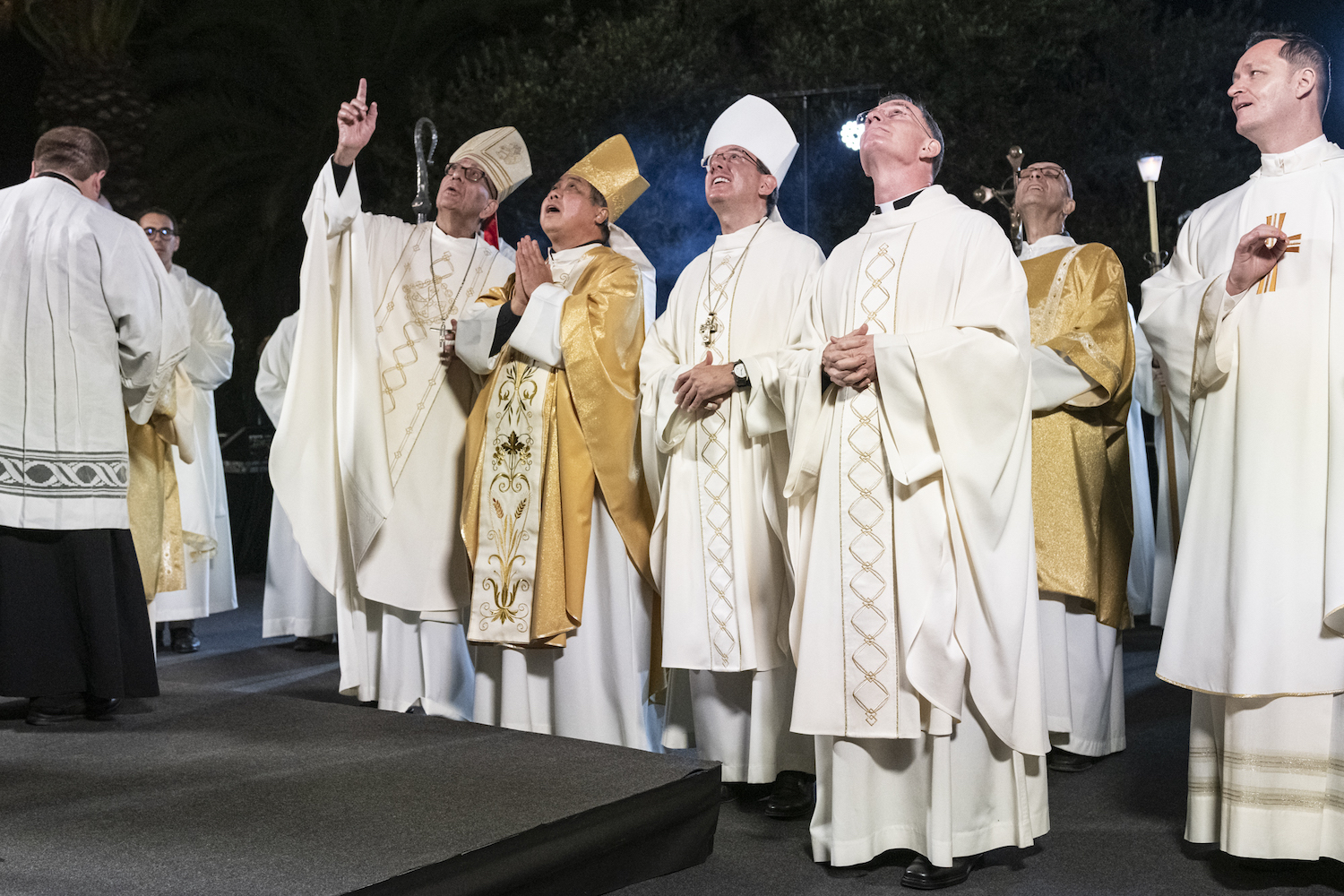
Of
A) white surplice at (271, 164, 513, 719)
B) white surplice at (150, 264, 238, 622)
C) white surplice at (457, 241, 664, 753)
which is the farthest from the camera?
white surplice at (150, 264, 238, 622)

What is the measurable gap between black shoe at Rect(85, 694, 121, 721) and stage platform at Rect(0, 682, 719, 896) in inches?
8.9

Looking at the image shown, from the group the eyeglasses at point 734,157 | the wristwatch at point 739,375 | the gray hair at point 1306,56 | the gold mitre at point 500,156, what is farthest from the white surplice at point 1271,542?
the gold mitre at point 500,156

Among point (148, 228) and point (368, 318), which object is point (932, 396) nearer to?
point (368, 318)

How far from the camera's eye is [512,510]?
461cm

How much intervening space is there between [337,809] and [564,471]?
161 centimetres

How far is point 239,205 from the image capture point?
12.8 m

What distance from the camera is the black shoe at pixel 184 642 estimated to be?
23.6 ft

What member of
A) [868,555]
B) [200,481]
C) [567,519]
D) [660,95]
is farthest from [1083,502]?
[660,95]

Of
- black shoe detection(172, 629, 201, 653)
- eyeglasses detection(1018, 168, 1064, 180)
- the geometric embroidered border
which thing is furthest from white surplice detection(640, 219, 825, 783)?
black shoe detection(172, 629, 201, 653)

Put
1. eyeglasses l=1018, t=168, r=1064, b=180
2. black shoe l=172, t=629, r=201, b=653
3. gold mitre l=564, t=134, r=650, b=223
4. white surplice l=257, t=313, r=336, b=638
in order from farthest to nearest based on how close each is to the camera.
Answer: black shoe l=172, t=629, r=201, b=653, white surplice l=257, t=313, r=336, b=638, eyeglasses l=1018, t=168, r=1064, b=180, gold mitre l=564, t=134, r=650, b=223

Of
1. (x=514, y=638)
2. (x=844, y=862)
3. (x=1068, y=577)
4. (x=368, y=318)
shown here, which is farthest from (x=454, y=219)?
(x=844, y=862)

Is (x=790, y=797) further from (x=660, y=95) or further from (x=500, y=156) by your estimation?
(x=660, y=95)

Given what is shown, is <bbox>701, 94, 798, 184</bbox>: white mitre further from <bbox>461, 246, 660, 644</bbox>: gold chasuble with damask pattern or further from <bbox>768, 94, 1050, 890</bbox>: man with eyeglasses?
<bbox>768, 94, 1050, 890</bbox>: man with eyeglasses

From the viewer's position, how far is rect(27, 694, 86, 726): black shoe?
4.44 m
